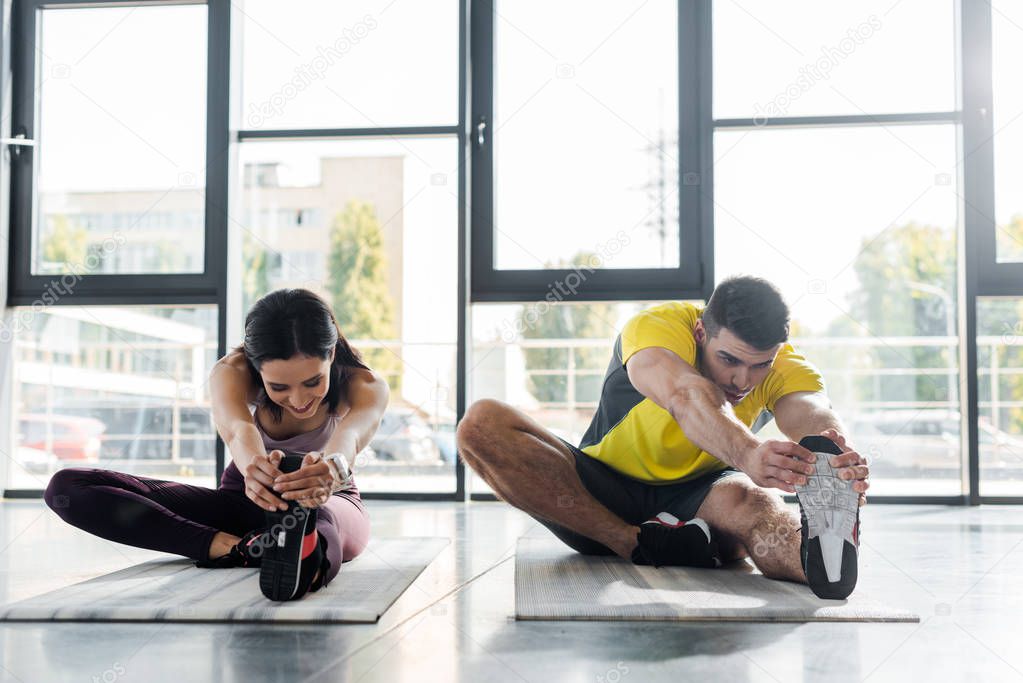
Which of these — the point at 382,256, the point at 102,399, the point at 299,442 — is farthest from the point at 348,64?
the point at 299,442

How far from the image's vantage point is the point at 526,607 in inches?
56.6

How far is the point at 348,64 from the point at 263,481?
272cm

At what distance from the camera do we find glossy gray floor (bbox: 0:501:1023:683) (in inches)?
42.9

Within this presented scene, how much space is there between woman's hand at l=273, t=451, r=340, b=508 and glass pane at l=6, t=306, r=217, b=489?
252 cm

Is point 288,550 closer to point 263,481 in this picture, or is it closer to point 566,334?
point 263,481

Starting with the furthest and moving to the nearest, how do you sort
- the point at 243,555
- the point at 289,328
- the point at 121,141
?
the point at 121,141, the point at 243,555, the point at 289,328

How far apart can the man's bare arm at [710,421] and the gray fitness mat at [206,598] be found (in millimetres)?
575

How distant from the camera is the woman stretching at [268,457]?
64.8 inches

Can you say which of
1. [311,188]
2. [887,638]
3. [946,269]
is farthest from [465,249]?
[887,638]

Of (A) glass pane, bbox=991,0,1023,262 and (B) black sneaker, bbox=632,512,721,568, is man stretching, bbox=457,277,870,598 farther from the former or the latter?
(A) glass pane, bbox=991,0,1023,262

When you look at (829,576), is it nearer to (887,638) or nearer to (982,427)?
(887,638)

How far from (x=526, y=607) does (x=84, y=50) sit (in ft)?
11.6

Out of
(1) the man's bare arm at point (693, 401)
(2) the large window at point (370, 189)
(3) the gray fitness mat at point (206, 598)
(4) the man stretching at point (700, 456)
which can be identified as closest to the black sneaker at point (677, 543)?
(4) the man stretching at point (700, 456)

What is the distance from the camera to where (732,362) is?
1769mm
